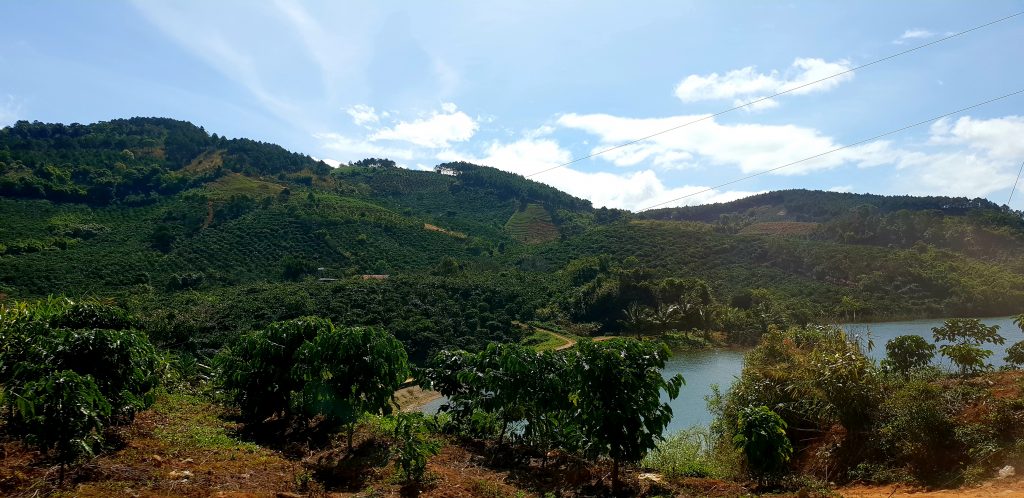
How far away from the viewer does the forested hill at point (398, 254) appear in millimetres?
46375

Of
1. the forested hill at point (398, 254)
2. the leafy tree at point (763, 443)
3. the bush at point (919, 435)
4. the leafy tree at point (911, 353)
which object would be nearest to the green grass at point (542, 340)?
the forested hill at point (398, 254)

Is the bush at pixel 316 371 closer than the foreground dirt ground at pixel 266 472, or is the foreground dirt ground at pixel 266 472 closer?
the foreground dirt ground at pixel 266 472

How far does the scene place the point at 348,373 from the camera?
950 cm

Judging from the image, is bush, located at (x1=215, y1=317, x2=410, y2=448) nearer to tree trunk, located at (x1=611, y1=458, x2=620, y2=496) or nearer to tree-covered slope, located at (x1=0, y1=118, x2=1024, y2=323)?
tree trunk, located at (x1=611, y1=458, x2=620, y2=496)

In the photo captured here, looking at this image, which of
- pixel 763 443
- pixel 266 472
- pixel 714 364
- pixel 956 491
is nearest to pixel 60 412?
pixel 266 472

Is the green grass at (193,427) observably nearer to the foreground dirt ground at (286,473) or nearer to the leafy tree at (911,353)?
the foreground dirt ground at (286,473)

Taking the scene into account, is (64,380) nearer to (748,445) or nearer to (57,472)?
(57,472)

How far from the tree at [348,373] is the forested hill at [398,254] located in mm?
25464

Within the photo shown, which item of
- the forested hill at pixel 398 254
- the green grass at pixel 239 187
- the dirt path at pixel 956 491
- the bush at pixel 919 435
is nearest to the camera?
the dirt path at pixel 956 491

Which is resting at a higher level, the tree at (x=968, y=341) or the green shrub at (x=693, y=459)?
the tree at (x=968, y=341)

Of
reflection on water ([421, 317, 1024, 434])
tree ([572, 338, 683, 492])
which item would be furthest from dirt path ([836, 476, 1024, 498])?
reflection on water ([421, 317, 1024, 434])

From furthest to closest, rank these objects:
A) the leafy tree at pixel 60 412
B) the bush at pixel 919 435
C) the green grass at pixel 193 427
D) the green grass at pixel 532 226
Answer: the green grass at pixel 532 226 < the bush at pixel 919 435 < the green grass at pixel 193 427 < the leafy tree at pixel 60 412

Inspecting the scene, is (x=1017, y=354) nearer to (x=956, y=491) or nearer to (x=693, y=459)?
(x=956, y=491)

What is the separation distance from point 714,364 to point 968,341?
2151 centimetres
